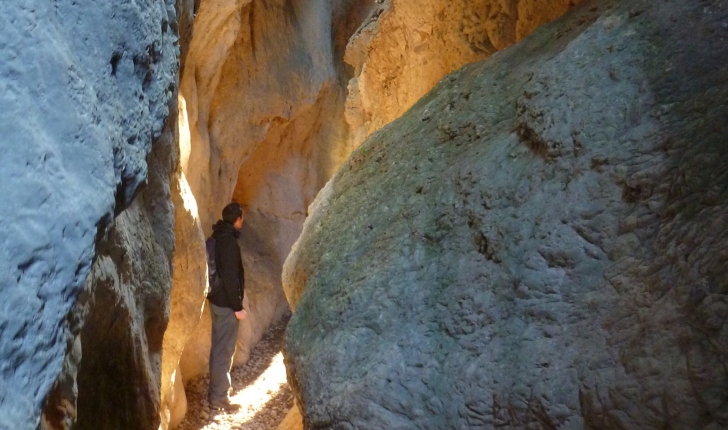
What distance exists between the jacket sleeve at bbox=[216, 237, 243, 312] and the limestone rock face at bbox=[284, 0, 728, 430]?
2.66 m

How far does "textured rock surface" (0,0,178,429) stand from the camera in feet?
3.41

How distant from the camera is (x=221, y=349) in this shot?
522 centimetres

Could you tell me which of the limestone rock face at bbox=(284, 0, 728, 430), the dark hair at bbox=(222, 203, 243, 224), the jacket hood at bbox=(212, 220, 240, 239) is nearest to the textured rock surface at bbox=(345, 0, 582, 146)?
the limestone rock face at bbox=(284, 0, 728, 430)

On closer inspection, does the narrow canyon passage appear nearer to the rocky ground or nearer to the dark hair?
the dark hair

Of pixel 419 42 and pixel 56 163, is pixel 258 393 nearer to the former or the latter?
pixel 419 42

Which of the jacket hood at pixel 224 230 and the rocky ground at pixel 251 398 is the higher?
the jacket hood at pixel 224 230

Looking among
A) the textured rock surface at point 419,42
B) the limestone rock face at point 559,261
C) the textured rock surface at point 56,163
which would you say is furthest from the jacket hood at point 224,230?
the textured rock surface at point 56,163

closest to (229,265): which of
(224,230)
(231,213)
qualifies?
(224,230)

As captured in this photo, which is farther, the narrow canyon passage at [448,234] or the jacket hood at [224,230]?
the jacket hood at [224,230]

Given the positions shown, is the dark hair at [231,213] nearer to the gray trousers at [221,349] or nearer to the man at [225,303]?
the man at [225,303]

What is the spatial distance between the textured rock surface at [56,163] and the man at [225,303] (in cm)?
351

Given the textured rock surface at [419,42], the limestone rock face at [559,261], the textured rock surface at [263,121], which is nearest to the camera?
the limestone rock face at [559,261]

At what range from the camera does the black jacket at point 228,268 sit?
5047 mm

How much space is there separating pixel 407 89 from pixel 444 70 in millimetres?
451
